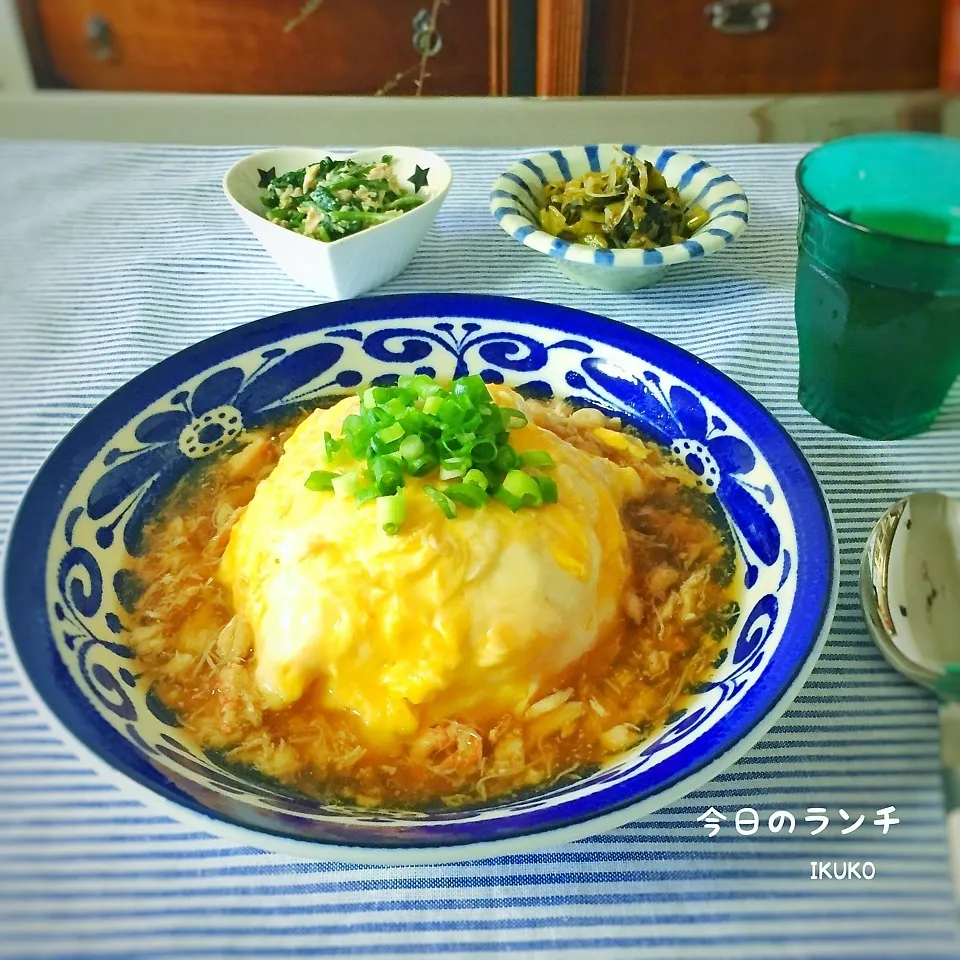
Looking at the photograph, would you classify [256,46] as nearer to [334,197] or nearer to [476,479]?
[334,197]

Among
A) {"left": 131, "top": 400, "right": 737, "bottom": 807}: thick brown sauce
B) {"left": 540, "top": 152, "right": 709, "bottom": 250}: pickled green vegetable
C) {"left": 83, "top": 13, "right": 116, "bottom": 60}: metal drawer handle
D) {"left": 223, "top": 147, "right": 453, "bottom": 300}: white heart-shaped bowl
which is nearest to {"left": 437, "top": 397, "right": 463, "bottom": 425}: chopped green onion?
{"left": 131, "top": 400, "right": 737, "bottom": 807}: thick brown sauce

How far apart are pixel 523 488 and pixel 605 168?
1.24 meters

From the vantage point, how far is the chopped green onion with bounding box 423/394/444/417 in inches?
48.8

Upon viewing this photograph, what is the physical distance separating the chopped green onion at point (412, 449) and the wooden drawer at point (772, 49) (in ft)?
11.2

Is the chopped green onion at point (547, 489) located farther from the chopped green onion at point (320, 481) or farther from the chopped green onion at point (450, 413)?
the chopped green onion at point (320, 481)

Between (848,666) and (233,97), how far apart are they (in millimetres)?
2768

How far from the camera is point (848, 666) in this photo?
1162mm

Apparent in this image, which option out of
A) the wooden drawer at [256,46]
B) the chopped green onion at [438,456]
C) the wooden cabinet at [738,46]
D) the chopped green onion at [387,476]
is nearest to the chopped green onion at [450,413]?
the chopped green onion at [438,456]

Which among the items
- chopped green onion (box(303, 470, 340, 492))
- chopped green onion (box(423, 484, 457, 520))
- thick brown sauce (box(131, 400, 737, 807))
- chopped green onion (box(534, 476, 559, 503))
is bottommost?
thick brown sauce (box(131, 400, 737, 807))

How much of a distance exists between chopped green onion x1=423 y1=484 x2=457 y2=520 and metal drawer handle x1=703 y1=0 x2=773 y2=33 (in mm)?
3754

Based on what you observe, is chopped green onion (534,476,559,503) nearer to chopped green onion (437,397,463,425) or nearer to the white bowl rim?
chopped green onion (437,397,463,425)

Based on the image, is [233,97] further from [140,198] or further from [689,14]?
[689,14]

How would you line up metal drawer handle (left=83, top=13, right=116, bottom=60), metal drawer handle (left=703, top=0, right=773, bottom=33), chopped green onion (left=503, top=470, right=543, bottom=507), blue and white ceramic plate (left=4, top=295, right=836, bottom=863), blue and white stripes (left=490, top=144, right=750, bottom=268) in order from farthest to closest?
1. metal drawer handle (left=83, top=13, right=116, bottom=60)
2. metal drawer handle (left=703, top=0, right=773, bottom=33)
3. blue and white stripes (left=490, top=144, right=750, bottom=268)
4. chopped green onion (left=503, top=470, right=543, bottom=507)
5. blue and white ceramic plate (left=4, top=295, right=836, bottom=863)

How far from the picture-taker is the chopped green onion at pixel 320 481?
1.21 m
